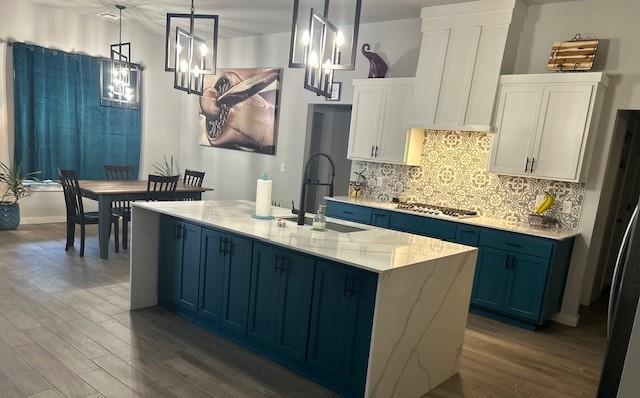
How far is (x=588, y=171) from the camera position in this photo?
13.5ft

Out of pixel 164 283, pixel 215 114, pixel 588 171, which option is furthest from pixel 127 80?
pixel 588 171

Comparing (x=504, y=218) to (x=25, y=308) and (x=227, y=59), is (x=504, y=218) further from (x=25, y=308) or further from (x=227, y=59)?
(x=227, y=59)

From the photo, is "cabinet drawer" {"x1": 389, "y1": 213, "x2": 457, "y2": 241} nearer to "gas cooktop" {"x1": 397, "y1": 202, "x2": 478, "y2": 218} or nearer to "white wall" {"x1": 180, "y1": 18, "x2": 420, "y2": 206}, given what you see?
"gas cooktop" {"x1": 397, "y1": 202, "x2": 478, "y2": 218}

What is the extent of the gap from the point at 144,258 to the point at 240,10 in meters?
3.38

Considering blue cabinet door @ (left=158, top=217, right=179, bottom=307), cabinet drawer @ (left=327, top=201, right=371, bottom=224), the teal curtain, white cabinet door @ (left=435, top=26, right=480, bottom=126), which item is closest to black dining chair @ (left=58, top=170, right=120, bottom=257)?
the teal curtain

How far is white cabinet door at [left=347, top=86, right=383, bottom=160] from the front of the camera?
205 inches

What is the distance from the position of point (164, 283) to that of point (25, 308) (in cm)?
103

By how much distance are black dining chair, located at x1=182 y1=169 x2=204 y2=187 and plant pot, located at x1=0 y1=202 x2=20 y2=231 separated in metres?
2.17

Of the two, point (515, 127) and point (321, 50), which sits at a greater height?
point (321, 50)

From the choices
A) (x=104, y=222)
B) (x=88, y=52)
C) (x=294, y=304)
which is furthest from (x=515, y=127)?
(x=88, y=52)

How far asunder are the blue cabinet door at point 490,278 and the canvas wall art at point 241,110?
3523mm

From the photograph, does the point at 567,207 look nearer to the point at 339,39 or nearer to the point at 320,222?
the point at 320,222

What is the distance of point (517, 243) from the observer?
398 centimetres

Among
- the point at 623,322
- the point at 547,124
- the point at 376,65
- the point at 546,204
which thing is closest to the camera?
the point at 623,322
